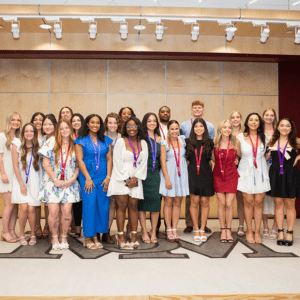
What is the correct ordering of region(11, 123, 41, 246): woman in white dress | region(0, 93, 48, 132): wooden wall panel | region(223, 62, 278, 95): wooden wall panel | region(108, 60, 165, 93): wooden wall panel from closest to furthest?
region(11, 123, 41, 246): woman in white dress
region(0, 93, 48, 132): wooden wall panel
region(108, 60, 165, 93): wooden wall panel
region(223, 62, 278, 95): wooden wall panel

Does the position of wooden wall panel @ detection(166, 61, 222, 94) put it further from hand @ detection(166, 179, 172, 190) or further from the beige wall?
hand @ detection(166, 179, 172, 190)

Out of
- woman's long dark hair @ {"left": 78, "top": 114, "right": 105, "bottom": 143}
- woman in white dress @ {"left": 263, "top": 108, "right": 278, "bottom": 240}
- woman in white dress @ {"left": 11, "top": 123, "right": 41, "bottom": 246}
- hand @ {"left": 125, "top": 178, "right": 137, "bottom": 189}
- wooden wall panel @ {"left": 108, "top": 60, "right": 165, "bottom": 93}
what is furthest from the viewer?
wooden wall panel @ {"left": 108, "top": 60, "right": 165, "bottom": 93}

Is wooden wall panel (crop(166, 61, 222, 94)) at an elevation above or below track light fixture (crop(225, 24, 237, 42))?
below

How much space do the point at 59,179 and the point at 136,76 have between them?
3.83 m

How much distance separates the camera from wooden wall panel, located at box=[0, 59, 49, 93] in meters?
6.78

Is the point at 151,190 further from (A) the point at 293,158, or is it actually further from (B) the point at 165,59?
(B) the point at 165,59

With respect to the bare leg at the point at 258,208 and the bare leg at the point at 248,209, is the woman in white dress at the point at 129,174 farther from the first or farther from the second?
the bare leg at the point at 258,208

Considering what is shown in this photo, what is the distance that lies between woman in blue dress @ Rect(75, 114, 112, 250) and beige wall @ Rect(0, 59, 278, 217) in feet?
10.2

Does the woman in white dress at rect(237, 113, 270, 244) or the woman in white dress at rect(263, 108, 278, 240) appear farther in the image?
the woman in white dress at rect(263, 108, 278, 240)

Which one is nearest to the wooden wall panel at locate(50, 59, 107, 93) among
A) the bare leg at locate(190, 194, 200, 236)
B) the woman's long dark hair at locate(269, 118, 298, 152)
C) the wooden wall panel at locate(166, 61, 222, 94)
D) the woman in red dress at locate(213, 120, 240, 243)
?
the wooden wall panel at locate(166, 61, 222, 94)

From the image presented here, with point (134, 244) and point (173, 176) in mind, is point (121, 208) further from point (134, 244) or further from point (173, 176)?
point (173, 176)

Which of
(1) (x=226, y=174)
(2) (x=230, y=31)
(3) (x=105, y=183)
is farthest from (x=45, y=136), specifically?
(2) (x=230, y=31)

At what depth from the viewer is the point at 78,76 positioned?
6.84 metres

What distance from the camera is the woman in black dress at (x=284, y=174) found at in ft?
13.5
